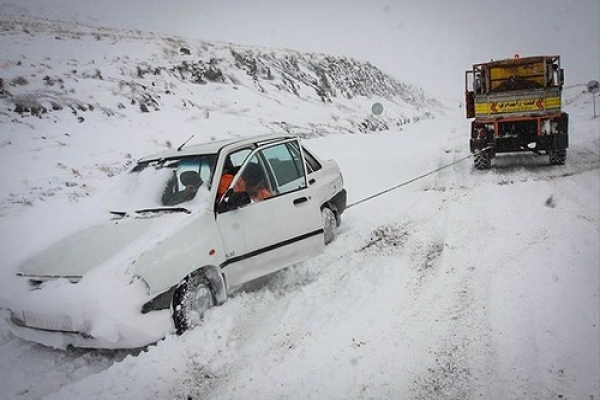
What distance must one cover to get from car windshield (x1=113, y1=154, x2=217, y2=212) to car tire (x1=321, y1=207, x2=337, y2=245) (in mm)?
2023

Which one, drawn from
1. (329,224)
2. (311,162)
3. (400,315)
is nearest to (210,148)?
(311,162)

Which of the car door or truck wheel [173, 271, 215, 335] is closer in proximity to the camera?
truck wheel [173, 271, 215, 335]

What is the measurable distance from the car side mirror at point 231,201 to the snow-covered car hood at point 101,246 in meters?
0.36

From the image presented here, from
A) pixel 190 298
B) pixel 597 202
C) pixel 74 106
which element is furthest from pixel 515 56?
pixel 74 106

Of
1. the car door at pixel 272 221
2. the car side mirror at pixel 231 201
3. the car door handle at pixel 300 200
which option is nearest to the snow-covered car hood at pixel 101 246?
the car side mirror at pixel 231 201

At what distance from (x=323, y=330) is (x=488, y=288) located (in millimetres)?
1765

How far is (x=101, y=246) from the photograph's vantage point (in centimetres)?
381

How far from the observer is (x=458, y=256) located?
17.0 ft

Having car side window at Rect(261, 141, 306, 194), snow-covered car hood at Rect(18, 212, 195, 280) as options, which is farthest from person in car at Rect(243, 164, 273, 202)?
snow-covered car hood at Rect(18, 212, 195, 280)

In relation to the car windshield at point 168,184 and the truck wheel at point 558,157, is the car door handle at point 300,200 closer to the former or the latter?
the car windshield at point 168,184

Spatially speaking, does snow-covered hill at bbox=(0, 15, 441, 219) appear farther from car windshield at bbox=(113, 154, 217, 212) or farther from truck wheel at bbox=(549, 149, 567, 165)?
truck wheel at bbox=(549, 149, 567, 165)

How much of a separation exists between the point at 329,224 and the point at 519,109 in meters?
7.74

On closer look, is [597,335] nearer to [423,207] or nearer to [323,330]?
[323,330]

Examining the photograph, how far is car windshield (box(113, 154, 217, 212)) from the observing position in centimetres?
440
